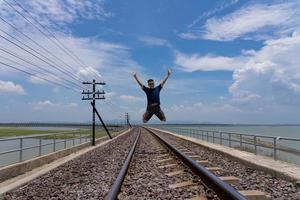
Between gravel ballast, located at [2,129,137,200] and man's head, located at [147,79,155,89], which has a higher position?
man's head, located at [147,79,155,89]

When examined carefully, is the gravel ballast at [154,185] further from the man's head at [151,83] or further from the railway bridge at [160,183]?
the man's head at [151,83]

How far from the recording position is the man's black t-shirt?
12898mm

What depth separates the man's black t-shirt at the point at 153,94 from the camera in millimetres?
12898

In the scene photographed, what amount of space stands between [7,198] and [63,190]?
115cm

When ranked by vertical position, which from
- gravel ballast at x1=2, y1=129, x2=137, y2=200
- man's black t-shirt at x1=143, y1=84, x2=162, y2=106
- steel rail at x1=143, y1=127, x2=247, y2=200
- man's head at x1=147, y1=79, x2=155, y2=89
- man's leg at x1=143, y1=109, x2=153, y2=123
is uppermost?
man's head at x1=147, y1=79, x2=155, y2=89

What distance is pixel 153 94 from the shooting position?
12961 millimetres

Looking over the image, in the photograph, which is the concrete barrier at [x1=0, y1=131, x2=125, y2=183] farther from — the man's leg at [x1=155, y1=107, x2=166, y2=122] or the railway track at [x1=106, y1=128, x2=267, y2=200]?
the man's leg at [x1=155, y1=107, x2=166, y2=122]

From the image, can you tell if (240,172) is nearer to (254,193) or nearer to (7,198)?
(254,193)

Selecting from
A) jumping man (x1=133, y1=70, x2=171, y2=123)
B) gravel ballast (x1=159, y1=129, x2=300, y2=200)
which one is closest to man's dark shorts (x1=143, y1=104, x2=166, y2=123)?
jumping man (x1=133, y1=70, x2=171, y2=123)

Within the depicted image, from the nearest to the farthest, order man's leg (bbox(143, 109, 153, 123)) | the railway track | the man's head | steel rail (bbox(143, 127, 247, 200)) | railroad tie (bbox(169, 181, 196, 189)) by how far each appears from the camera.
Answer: steel rail (bbox(143, 127, 247, 200)), the railway track, railroad tie (bbox(169, 181, 196, 189)), the man's head, man's leg (bbox(143, 109, 153, 123))

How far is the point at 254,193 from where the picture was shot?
654 cm

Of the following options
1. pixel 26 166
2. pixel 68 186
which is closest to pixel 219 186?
pixel 68 186

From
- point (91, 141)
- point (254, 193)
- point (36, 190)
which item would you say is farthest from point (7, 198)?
point (91, 141)

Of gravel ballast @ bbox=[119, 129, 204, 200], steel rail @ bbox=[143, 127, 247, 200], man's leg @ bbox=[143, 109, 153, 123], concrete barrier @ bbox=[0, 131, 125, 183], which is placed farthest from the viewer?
man's leg @ bbox=[143, 109, 153, 123]
